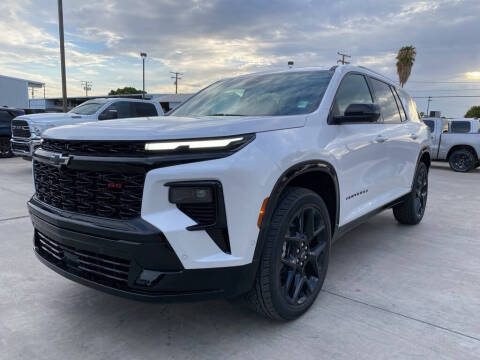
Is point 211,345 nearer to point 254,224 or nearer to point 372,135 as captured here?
point 254,224

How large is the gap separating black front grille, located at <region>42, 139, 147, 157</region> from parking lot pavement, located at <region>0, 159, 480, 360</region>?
1.18 m

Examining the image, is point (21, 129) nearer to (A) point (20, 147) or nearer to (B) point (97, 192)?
(A) point (20, 147)

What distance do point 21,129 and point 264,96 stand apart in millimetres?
8564

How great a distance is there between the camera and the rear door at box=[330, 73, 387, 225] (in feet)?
10.2

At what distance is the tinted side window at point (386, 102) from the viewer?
4086 millimetres

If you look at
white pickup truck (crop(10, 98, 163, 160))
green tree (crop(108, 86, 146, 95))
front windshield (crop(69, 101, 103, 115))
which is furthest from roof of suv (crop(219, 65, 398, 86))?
green tree (crop(108, 86, 146, 95))

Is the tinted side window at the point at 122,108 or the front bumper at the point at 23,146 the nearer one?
the front bumper at the point at 23,146

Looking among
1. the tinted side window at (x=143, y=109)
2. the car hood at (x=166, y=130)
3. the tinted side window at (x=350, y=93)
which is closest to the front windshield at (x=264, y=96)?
the tinted side window at (x=350, y=93)

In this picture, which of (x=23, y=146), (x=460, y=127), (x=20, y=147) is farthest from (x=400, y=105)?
(x=460, y=127)

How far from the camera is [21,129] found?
9719 mm

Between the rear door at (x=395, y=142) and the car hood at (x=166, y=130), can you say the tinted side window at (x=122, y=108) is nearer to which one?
the rear door at (x=395, y=142)

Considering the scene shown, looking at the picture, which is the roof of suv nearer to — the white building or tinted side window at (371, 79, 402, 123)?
→ tinted side window at (371, 79, 402, 123)

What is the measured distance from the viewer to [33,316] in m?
2.73

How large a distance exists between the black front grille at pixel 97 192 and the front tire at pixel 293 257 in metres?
0.81
